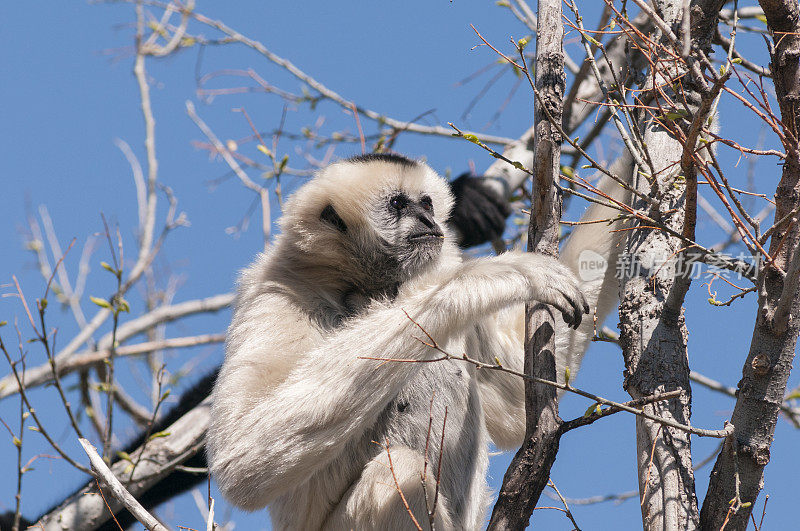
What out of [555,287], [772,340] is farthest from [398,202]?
[772,340]

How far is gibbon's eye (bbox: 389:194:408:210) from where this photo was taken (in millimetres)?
5387

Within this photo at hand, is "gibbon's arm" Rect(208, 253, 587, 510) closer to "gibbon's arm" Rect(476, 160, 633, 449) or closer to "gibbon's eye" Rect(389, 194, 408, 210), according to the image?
"gibbon's arm" Rect(476, 160, 633, 449)

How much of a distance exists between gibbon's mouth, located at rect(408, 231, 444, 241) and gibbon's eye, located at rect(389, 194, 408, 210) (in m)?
0.28

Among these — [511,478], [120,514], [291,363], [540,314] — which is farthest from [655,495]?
[120,514]

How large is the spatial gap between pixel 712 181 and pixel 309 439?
2.28 m

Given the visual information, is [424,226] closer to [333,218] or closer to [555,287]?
[333,218]

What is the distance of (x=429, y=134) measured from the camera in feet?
25.1

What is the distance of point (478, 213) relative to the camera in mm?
7238

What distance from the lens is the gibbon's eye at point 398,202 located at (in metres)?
5.39

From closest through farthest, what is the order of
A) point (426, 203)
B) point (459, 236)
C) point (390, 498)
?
point (390, 498) < point (426, 203) < point (459, 236)

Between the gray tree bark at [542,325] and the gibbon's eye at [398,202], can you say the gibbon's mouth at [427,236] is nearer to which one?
the gibbon's eye at [398,202]

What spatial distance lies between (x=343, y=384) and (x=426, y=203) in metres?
1.90

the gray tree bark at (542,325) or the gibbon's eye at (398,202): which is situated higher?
the gibbon's eye at (398,202)

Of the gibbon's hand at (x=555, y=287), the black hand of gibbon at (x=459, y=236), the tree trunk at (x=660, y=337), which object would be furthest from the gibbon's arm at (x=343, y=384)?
the black hand of gibbon at (x=459, y=236)
